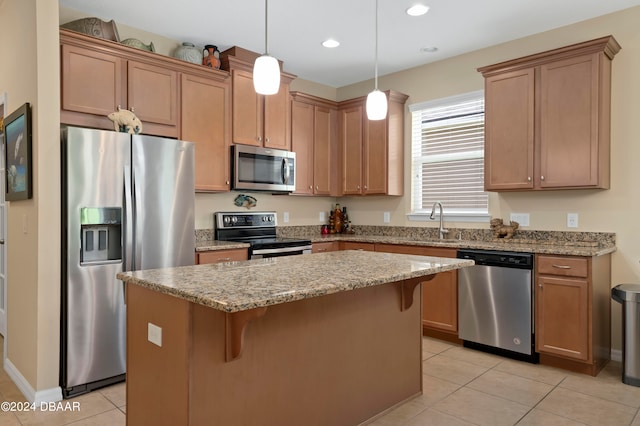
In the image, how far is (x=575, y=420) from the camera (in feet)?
8.00

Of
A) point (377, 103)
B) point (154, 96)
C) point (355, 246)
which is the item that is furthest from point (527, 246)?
point (154, 96)

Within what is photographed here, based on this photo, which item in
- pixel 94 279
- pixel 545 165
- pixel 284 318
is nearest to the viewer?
pixel 284 318

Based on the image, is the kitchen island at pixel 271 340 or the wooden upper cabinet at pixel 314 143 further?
the wooden upper cabinet at pixel 314 143

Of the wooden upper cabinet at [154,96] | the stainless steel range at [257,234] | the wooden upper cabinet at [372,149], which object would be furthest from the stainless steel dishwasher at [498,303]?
the wooden upper cabinet at [154,96]

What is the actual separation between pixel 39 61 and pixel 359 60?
293cm

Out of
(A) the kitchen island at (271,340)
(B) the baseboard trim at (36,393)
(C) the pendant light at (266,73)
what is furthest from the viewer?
(B) the baseboard trim at (36,393)

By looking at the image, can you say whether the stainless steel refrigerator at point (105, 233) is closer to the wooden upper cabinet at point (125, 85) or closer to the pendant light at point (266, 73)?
the wooden upper cabinet at point (125, 85)

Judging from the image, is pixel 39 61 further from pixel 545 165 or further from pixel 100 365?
pixel 545 165

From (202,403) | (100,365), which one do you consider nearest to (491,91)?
(202,403)

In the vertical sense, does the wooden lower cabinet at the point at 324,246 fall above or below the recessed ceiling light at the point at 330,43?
below

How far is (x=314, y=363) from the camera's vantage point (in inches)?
82.8

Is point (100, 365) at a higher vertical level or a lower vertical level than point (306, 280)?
lower

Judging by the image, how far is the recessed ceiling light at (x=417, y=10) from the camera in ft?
10.7

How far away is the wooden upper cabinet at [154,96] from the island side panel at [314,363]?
2273 mm
